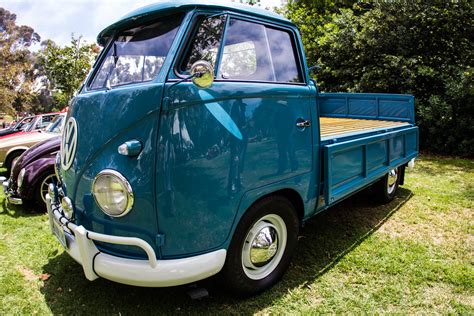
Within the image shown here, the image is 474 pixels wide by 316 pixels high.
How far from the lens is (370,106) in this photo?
20.1ft

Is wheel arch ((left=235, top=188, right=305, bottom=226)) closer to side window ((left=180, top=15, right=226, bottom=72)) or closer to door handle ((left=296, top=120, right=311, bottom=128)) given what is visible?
door handle ((left=296, top=120, right=311, bottom=128))

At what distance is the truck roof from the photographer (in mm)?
2344

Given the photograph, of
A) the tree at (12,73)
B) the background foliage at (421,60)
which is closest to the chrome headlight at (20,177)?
the background foliage at (421,60)

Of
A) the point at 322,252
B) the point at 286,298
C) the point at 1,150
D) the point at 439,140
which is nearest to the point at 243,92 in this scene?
the point at 286,298

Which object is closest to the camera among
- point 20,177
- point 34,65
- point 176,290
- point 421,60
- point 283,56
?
point 176,290

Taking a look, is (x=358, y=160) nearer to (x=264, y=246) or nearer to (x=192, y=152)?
(x=264, y=246)

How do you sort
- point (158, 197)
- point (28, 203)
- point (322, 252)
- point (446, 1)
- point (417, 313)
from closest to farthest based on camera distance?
point (158, 197) < point (417, 313) < point (322, 252) < point (28, 203) < point (446, 1)

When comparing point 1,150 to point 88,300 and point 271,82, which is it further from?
point 271,82

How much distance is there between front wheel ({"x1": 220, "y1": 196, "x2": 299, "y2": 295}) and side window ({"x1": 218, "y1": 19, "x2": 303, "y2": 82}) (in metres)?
0.97

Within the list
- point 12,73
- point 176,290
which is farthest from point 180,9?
point 12,73

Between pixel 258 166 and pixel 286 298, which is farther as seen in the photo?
pixel 286 298

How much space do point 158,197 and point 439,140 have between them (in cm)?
928

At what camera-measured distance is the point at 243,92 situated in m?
2.42

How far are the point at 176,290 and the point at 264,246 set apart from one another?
0.81m
